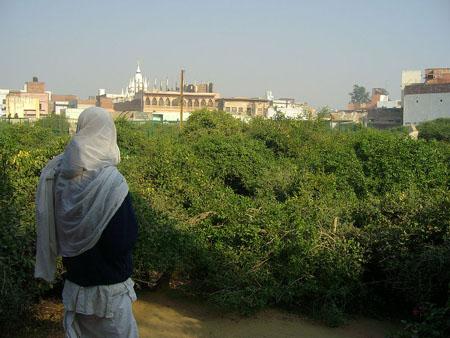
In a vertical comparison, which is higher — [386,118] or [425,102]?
[425,102]

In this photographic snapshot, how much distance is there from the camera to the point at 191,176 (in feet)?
27.1

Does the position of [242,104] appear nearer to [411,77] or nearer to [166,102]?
[166,102]

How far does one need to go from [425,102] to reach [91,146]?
49.9 m

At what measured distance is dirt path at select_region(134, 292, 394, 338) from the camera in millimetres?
5387

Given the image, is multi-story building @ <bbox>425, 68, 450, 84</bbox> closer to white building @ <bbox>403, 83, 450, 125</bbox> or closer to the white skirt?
white building @ <bbox>403, 83, 450, 125</bbox>

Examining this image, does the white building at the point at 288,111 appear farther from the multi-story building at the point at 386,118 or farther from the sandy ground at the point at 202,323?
the sandy ground at the point at 202,323

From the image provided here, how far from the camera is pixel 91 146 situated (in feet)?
8.63

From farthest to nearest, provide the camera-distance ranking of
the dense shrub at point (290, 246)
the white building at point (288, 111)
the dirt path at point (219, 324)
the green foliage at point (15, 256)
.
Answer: the white building at point (288, 111), the dense shrub at point (290, 246), the dirt path at point (219, 324), the green foliage at point (15, 256)

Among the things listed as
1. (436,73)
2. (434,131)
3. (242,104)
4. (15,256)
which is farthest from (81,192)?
(242,104)

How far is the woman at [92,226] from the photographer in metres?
2.57

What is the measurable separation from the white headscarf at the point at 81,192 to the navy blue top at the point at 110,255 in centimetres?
4

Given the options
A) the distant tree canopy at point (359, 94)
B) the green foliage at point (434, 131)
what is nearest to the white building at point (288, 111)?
the green foliage at point (434, 131)

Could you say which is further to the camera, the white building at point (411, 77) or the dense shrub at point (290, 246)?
the white building at point (411, 77)

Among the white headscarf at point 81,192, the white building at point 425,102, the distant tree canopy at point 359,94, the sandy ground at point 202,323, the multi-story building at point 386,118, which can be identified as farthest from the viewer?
the distant tree canopy at point 359,94
